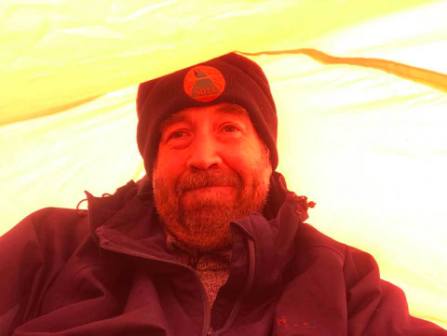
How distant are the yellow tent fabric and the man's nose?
21 centimetres

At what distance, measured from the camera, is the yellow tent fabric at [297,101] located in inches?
29.5

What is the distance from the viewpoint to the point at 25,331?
904 mm

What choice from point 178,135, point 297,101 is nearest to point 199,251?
point 178,135

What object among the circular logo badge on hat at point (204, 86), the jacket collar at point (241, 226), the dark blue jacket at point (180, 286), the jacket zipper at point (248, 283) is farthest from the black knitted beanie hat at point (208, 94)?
the jacket zipper at point (248, 283)

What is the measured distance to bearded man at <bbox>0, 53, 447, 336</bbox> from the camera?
3.14 ft

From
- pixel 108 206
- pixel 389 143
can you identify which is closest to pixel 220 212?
pixel 108 206

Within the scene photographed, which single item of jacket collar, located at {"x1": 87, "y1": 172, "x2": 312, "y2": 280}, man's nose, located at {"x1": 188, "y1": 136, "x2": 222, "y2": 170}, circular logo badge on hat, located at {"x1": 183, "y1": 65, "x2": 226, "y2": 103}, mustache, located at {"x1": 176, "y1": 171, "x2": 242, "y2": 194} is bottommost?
jacket collar, located at {"x1": 87, "y1": 172, "x2": 312, "y2": 280}

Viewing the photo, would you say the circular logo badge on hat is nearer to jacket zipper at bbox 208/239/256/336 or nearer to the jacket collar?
the jacket collar

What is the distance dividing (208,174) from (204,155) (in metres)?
0.04

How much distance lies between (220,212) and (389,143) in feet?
1.36

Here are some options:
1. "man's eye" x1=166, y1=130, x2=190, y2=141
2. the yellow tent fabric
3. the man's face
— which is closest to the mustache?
the man's face

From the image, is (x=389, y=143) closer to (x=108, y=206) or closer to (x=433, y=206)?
(x=433, y=206)

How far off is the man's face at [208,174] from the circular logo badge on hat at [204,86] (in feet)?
0.11

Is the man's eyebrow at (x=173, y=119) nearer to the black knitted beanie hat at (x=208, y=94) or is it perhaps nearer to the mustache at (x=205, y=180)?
the black knitted beanie hat at (x=208, y=94)
